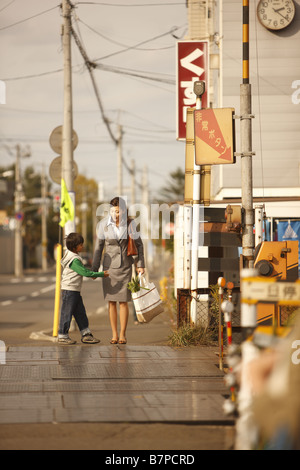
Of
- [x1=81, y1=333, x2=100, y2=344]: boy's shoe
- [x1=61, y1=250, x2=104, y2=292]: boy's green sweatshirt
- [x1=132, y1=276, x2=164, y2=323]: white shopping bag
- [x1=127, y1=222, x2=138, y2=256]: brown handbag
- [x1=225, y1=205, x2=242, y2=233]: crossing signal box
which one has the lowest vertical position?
[x1=81, y1=333, x2=100, y2=344]: boy's shoe

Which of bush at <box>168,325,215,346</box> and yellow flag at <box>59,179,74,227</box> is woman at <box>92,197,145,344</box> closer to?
bush at <box>168,325,215,346</box>

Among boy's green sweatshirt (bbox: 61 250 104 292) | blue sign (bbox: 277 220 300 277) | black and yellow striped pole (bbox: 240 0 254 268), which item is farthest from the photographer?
blue sign (bbox: 277 220 300 277)

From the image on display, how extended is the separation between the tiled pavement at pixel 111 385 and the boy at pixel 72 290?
0.53 metres

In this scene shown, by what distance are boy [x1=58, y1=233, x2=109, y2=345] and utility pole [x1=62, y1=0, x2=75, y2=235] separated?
11.9ft

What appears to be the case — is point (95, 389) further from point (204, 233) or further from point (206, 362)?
point (204, 233)

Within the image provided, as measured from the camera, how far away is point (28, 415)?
6828 mm

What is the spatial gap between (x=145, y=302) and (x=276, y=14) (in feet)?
33.3

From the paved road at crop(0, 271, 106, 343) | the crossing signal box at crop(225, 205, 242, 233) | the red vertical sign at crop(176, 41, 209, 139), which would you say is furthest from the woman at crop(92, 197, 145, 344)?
the red vertical sign at crop(176, 41, 209, 139)

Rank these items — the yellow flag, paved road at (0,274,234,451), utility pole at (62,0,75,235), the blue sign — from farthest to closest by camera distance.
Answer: the blue sign, utility pole at (62,0,75,235), the yellow flag, paved road at (0,274,234,451)

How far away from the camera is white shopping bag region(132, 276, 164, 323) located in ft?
37.1

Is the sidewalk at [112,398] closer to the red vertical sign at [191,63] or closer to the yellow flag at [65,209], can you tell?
the yellow flag at [65,209]

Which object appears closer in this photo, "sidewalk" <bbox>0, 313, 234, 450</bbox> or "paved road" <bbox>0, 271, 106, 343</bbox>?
"sidewalk" <bbox>0, 313, 234, 450</bbox>
